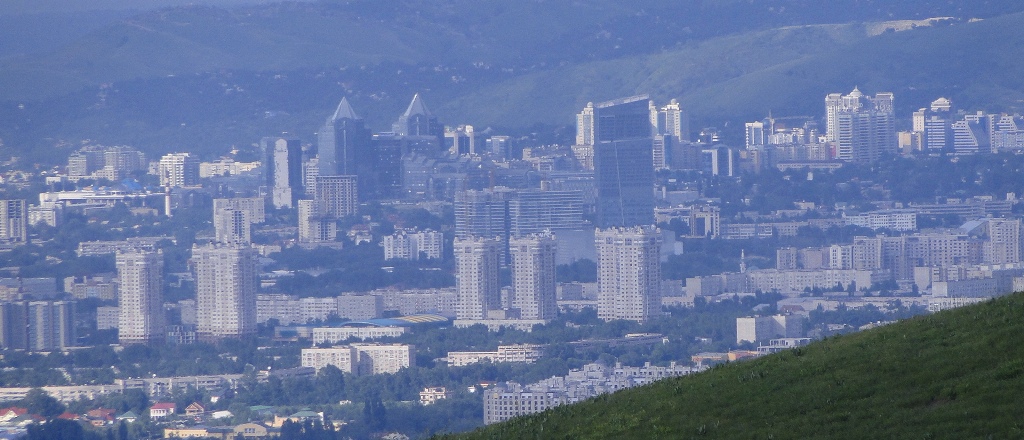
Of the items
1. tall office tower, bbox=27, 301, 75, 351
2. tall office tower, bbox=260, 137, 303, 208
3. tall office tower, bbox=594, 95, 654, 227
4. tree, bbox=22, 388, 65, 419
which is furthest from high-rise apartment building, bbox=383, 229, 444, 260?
tree, bbox=22, 388, 65, 419

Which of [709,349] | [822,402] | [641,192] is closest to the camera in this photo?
[822,402]

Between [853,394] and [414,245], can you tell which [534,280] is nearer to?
[414,245]

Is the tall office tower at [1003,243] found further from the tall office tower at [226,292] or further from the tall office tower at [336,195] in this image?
the tall office tower at [336,195]

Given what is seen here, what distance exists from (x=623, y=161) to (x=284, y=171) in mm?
18132

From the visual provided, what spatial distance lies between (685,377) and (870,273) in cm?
5132

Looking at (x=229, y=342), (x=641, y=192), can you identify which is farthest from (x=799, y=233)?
(x=229, y=342)

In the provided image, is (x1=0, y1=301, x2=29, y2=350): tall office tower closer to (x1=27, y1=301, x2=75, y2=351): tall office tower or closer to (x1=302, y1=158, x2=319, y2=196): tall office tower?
(x1=27, y1=301, x2=75, y2=351): tall office tower

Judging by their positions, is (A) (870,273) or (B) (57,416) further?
(A) (870,273)

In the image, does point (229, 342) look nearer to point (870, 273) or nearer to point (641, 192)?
point (870, 273)

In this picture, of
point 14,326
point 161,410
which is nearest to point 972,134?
point 14,326

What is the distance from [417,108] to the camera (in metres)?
95.1

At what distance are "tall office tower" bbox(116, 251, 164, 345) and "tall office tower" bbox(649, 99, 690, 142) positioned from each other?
35892 mm

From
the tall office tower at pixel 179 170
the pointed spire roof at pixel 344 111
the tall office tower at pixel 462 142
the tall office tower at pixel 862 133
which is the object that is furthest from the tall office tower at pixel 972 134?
the tall office tower at pixel 179 170

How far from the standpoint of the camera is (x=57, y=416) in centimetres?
3828
